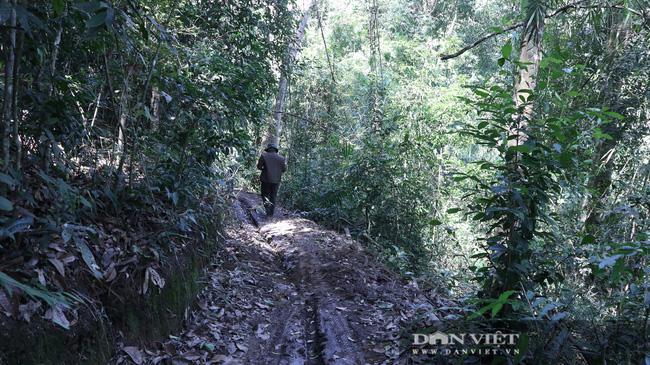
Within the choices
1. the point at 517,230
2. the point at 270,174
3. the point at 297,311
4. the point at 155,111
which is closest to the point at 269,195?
the point at 270,174

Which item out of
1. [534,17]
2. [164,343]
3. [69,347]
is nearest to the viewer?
[69,347]

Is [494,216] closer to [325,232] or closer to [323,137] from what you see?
[325,232]

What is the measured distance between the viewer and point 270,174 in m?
10.8

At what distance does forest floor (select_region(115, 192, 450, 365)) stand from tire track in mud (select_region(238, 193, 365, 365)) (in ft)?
0.04

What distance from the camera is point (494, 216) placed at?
3.73m

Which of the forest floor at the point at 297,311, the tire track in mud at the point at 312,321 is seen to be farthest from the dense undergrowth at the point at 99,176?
the tire track in mud at the point at 312,321

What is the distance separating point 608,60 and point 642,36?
649 mm

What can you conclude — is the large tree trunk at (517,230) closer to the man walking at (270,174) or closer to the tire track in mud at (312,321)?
the tire track in mud at (312,321)

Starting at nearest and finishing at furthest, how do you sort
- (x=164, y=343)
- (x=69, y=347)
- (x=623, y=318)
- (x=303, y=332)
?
(x=69, y=347), (x=623, y=318), (x=164, y=343), (x=303, y=332)

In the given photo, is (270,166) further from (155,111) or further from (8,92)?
(8,92)

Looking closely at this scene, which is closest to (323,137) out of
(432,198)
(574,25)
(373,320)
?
(432,198)

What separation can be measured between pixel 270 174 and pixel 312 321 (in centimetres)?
620

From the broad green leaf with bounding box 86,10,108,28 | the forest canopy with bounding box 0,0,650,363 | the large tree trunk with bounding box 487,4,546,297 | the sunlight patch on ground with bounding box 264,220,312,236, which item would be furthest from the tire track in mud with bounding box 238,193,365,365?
the broad green leaf with bounding box 86,10,108,28

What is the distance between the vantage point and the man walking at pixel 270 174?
1084 centimetres
